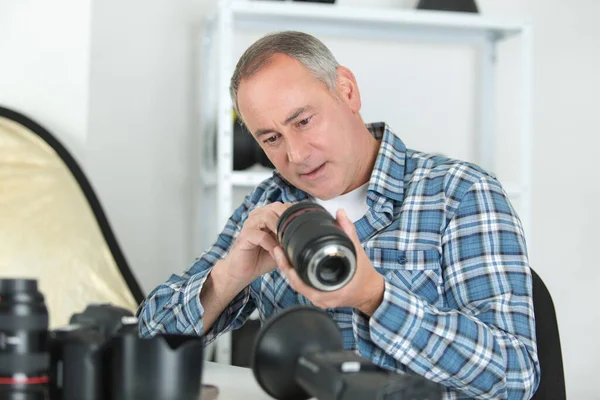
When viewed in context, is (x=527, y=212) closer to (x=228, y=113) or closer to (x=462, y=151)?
(x=462, y=151)

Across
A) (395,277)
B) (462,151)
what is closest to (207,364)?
(395,277)

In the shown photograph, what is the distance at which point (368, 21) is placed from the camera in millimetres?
2299

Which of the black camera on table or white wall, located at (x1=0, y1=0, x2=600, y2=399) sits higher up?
white wall, located at (x1=0, y1=0, x2=600, y2=399)

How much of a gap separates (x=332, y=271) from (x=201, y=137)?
1.54 m

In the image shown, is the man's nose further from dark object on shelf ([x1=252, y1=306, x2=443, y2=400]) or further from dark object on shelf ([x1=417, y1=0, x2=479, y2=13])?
dark object on shelf ([x1=417, y1=0, x2=479, y2=13])

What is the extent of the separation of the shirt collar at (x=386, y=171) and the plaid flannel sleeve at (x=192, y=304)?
0.33ft

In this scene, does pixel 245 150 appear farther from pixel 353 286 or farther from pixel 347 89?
pixel 353 286

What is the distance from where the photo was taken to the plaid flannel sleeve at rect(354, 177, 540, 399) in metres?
1.05

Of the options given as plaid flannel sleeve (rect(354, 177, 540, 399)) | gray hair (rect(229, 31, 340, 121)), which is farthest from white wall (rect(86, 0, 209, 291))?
plaid flannel sleeve (rect(354, 177, 540, 399))

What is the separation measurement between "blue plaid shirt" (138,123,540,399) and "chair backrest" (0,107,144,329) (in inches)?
21.4

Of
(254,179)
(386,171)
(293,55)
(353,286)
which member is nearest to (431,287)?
(386,171)

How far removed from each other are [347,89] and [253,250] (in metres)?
0.38

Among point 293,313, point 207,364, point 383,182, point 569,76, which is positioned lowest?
point 207,364

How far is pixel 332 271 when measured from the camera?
89 cm
